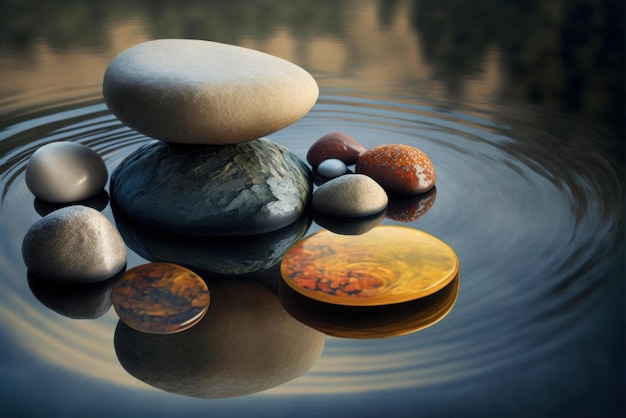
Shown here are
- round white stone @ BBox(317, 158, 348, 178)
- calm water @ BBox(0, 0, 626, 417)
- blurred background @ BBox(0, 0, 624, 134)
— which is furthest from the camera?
blurred background @ BBox(0, 0, 624, 134)

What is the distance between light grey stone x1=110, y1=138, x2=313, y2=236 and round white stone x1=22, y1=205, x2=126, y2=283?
22 centimetres

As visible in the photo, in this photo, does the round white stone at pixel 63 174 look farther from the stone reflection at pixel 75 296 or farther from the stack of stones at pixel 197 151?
the stone reflection at pixel 75 296

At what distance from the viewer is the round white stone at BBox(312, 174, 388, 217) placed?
5.25 ft

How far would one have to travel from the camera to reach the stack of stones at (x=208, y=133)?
4.95 ft

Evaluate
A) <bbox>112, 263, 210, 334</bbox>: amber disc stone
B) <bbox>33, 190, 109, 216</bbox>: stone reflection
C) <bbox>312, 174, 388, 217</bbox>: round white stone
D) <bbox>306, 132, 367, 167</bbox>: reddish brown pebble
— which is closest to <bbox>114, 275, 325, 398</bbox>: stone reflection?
<bbox>112, 263, 210, 334</bbox>: amber disc stone

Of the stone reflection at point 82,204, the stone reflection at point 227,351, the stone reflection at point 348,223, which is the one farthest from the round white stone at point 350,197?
the stone reflection at point 82,204

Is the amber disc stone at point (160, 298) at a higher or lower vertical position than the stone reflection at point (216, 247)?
higher

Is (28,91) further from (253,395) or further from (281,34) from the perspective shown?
(253,395)

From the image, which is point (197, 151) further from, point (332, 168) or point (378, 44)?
point (378, 44)

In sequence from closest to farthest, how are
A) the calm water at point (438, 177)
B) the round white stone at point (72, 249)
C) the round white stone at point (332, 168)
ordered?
the calm water at point (438, 177), the round white stone at point (72, 249), the round white stone at point (332, 168)

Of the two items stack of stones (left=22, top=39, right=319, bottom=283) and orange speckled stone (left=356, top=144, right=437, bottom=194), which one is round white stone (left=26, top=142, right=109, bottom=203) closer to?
stack of stones (left=22, top=39, right=319, bottom=283)

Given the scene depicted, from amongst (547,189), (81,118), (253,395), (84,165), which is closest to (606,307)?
(547,189)

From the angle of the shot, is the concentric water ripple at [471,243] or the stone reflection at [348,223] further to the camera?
the stone reflection at [348,223]

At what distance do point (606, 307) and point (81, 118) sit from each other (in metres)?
1.57
